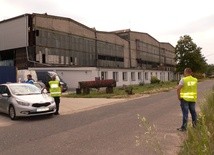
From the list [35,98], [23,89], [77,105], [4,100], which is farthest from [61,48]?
[35,98]

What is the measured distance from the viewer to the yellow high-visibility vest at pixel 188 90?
9.97m

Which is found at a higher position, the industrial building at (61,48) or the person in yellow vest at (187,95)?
the industrial building at (61,48)

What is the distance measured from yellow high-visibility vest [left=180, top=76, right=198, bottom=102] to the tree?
69900 mm

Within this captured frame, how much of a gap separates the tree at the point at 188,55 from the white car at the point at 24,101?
66.6 m

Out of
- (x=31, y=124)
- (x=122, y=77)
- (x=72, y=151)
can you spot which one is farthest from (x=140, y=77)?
(x=72, y=151)

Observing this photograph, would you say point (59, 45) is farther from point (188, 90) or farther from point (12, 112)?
point (188, 90)

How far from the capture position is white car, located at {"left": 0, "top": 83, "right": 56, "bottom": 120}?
13.6 m

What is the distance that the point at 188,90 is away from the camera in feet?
32.8

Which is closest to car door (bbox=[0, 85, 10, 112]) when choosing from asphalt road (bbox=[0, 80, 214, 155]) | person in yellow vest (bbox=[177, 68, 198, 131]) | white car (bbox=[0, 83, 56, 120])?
white car (bbox=[0, 83, 56, 120])

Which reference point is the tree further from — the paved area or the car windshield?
the car windshield

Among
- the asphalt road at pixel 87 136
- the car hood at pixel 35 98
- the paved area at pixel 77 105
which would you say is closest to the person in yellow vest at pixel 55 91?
the car hood at pixel 35 98

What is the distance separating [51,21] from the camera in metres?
45.2

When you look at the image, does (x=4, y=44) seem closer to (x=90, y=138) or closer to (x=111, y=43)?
(x=111, y=43)

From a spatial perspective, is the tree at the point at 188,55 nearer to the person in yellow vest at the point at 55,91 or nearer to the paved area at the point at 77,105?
the paved area at the point at 77,105
